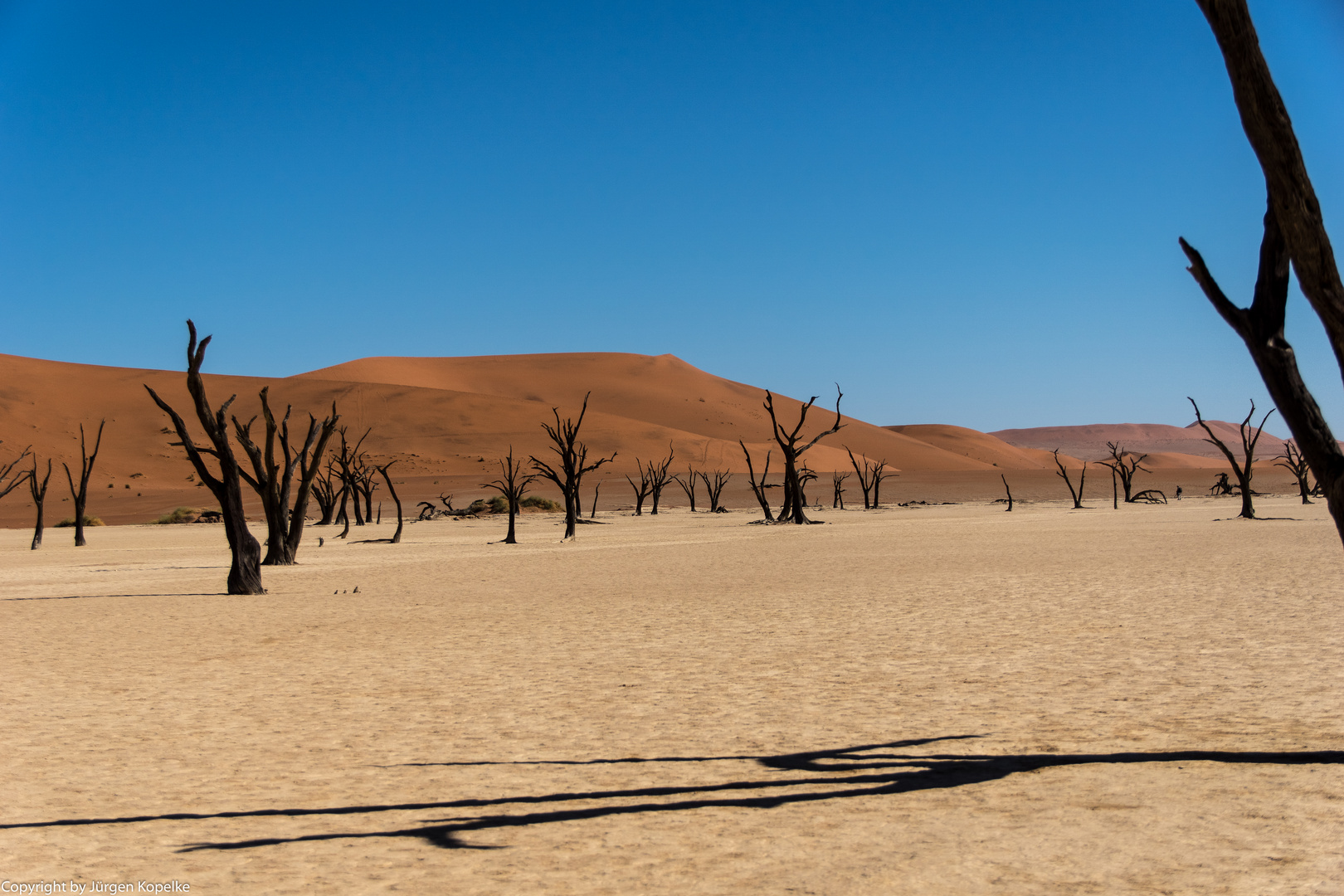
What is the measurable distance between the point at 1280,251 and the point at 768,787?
3.76m

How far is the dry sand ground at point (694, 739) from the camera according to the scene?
4.43 m

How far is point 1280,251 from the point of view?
5.10 m

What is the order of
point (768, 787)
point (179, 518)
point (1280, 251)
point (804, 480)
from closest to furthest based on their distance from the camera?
point (1280, 251) → point (768, 787) → point (804, 480) → point (179, 518)

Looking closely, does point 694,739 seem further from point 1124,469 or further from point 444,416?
point 444,416

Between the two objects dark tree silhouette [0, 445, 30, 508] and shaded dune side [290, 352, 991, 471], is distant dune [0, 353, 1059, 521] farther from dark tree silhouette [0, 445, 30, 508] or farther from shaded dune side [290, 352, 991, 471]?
A: dark tree silhouette [0, 445, 30, 508]

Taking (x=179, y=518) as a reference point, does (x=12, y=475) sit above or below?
above

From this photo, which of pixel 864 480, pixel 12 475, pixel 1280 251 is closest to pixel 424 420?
pixel 12 475

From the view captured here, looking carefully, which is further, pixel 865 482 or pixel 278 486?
pixel 865 482

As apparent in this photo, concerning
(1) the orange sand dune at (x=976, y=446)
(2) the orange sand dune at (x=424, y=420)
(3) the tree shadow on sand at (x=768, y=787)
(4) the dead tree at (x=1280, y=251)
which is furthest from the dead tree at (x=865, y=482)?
(1) the orange sand dune at (x=976, y=446)

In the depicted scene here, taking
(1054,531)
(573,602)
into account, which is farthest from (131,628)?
(1054,531)

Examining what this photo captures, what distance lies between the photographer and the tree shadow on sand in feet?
16.6

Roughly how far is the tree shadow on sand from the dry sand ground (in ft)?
0.08

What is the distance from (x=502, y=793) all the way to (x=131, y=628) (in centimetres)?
871

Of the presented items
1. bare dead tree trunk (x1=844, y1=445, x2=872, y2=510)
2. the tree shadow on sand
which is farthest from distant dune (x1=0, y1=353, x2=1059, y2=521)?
the tree shadow on sand
